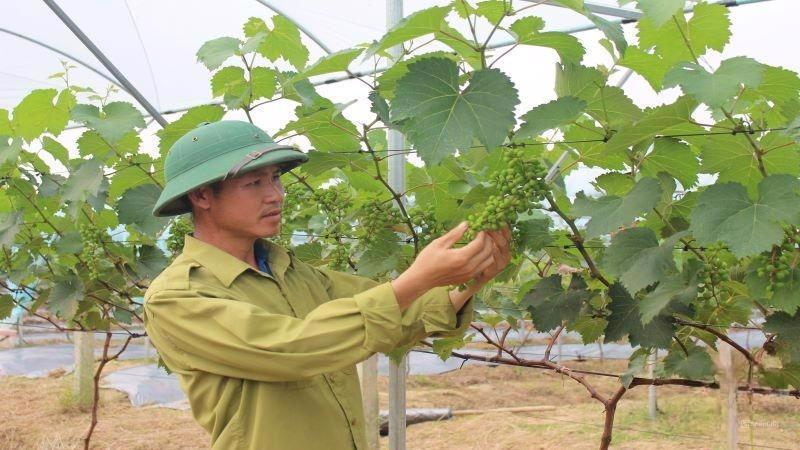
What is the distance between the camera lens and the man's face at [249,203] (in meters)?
1.58

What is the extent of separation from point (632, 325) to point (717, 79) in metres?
0.60

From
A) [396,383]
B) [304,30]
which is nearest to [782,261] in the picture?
[396,383]

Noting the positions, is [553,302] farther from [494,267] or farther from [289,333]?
[289,333]

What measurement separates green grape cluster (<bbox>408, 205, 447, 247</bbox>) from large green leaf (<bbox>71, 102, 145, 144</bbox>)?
80 centimetres

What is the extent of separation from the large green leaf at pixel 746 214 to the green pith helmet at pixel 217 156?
0.77 m

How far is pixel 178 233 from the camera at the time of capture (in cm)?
256

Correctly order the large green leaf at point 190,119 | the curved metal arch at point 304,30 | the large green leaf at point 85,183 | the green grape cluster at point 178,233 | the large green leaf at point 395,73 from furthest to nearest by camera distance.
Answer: the curved metal arch at point 304,30
the green grape cluster at point 178,233
the large green leaf at point 85,183
the large green leaf at point 190,119
the large green leaf at point 395,73

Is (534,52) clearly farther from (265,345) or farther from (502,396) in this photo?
(502,396)

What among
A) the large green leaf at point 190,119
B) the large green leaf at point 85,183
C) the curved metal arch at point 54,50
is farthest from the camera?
the curved metal arch at point 54,50

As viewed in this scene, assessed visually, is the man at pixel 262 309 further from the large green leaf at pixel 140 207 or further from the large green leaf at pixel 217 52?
the large green leaf at pixel 140 207

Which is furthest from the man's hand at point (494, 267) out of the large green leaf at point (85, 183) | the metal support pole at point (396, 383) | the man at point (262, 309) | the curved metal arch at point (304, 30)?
the curved metal arch at point (304, 30)

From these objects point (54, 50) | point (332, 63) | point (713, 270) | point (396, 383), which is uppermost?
point (54, 50)

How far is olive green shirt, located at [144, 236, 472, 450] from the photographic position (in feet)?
4.49

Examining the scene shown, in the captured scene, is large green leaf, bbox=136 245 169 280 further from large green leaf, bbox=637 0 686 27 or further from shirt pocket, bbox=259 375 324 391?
large green leaf, bbox=637 0 686 27
